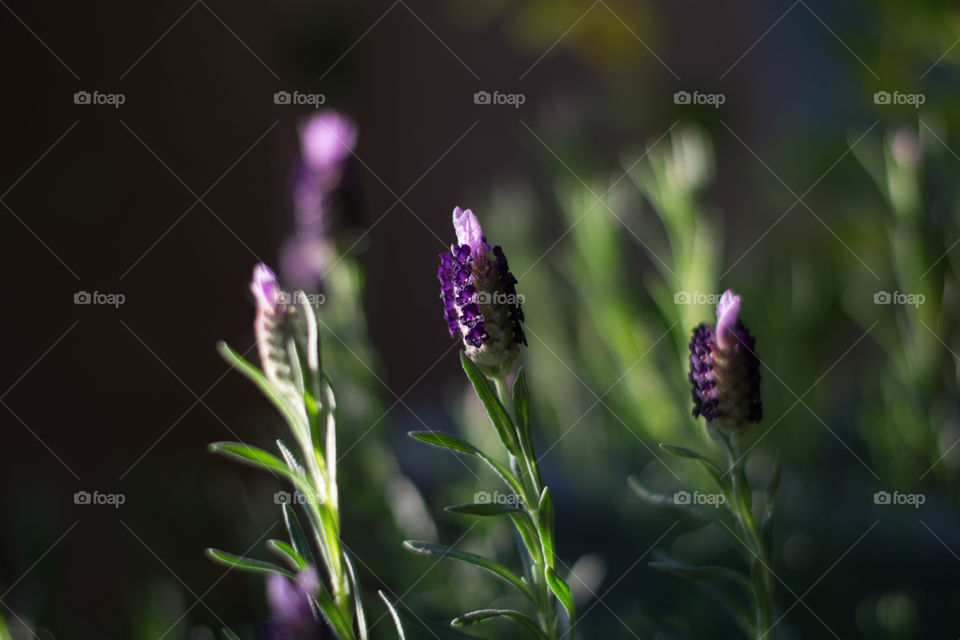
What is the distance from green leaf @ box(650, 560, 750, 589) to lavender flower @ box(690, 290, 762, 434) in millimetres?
69

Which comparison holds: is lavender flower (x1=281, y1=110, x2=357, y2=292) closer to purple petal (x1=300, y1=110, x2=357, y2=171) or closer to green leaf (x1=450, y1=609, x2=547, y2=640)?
purple petal (x1=300, y1=110, x2=357, y2=171)

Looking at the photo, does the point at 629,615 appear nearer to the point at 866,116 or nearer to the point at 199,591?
the point at 199,591

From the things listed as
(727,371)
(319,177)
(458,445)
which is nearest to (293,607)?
(458,445)

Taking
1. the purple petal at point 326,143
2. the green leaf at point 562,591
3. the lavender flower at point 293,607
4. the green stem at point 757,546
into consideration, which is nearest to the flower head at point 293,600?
the lavender flower at point 293,607

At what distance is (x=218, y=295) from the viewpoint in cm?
241

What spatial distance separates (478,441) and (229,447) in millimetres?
562

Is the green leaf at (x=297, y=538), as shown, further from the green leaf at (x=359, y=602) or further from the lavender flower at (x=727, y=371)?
the lavender flower at (x=727, y=371)

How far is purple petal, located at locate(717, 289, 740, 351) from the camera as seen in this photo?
0.41 meters

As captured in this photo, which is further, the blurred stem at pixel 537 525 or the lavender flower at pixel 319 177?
the lavender flower at pixel 319 177

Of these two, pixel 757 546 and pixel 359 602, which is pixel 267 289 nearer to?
pixel 359 602

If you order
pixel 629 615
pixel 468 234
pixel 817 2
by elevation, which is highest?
pixel 817 2

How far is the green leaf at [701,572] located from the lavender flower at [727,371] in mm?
69

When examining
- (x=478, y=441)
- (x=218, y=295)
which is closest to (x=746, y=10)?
(x=218, y=295)

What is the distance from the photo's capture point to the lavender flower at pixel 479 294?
0.42 metres
